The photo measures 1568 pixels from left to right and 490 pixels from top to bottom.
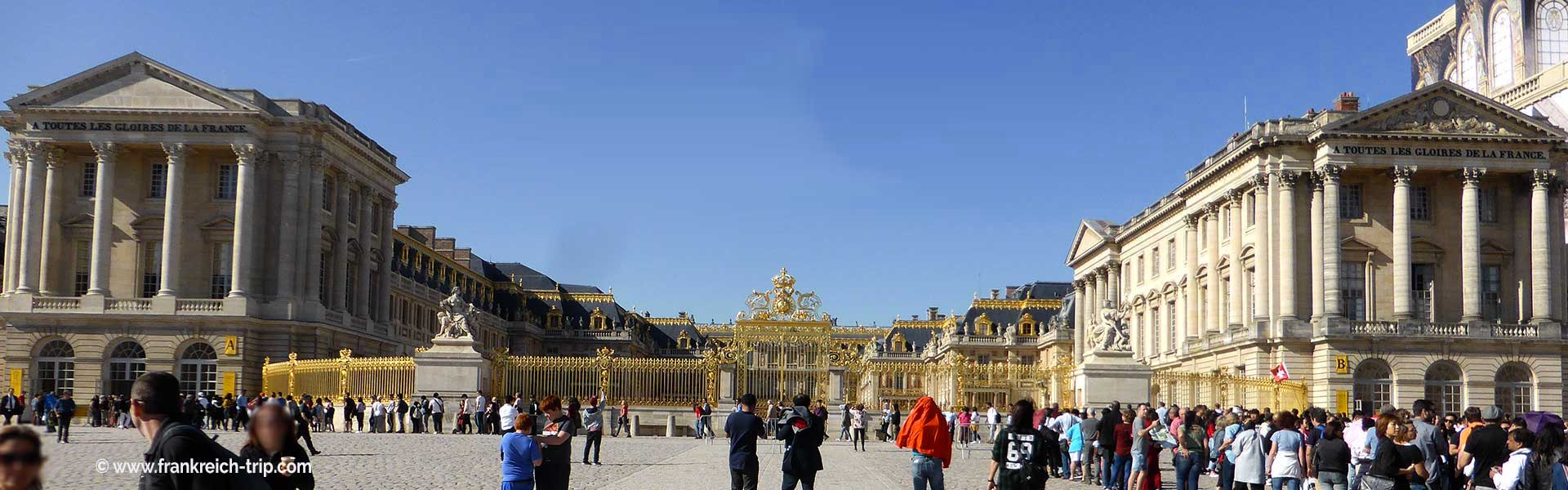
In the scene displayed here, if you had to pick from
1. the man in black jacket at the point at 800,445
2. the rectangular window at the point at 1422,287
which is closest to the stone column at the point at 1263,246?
the rectangular window at the point at 1422,287

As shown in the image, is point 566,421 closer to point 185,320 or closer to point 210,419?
point 210,419

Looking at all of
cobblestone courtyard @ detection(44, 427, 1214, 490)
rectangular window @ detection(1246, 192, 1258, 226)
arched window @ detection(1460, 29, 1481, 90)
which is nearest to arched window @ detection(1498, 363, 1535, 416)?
rectangular window @ detection(1246, 192, 1258, 226)

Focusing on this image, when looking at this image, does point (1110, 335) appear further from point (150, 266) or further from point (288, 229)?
point (150, 266)

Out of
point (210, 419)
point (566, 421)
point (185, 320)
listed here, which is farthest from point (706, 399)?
point (566, 421)

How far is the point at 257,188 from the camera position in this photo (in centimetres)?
5491

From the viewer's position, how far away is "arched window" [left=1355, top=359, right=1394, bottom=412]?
180 ft

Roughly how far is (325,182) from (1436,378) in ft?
134

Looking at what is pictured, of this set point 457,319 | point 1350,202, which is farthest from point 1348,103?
point 457,319

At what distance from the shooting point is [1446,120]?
2184 inches

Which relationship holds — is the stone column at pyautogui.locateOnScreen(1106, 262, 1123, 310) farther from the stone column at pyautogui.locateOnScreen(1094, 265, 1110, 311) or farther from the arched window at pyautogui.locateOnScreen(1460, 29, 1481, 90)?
the arched window at pyautogui.locateOnScreen(1460, 29, 1481, 90)

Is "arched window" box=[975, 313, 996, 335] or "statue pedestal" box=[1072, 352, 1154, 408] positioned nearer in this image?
"statue pedestal" box=[1072, 352, 1154, 408]

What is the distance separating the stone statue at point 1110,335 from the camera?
36.9m

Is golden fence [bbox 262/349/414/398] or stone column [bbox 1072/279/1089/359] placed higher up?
stone column [bbox 1072/279/1089/359]

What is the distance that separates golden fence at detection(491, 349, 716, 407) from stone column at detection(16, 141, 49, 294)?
75.7 feet
